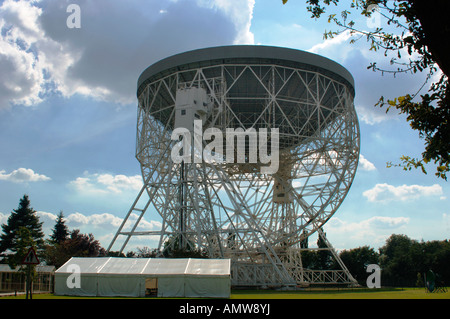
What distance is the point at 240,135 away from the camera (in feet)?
103

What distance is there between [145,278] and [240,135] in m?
13.7

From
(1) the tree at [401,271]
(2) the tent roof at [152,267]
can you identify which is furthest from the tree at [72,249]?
(1) the tree at [401,271]

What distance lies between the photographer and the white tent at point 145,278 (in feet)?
65.5

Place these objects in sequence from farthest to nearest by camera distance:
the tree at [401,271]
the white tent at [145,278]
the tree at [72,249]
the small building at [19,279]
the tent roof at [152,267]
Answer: the tree at [401,271] → the tree at [72,249] → the small building at [19,279] → the tent roof at [152,267] → the white tent at [145,278]

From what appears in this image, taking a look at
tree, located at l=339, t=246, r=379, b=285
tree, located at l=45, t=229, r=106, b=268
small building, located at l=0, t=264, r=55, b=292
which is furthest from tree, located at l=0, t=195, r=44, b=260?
tree, located at l=339, t=246, r=379, b=285

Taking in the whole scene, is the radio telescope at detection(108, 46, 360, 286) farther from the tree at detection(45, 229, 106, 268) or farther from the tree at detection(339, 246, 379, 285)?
the tree at detection(339, 246, 379, 285)

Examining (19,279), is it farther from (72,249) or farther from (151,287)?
(72,249)

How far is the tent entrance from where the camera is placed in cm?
2064

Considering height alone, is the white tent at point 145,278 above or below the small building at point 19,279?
above

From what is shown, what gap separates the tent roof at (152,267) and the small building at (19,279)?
8089mm

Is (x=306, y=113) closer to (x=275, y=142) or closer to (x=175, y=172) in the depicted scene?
(x=275, y=142)

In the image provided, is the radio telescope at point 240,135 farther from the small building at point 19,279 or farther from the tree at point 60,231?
the tree at point 60,231

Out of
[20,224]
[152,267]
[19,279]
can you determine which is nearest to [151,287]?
[152,267]

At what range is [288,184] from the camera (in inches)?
1500
